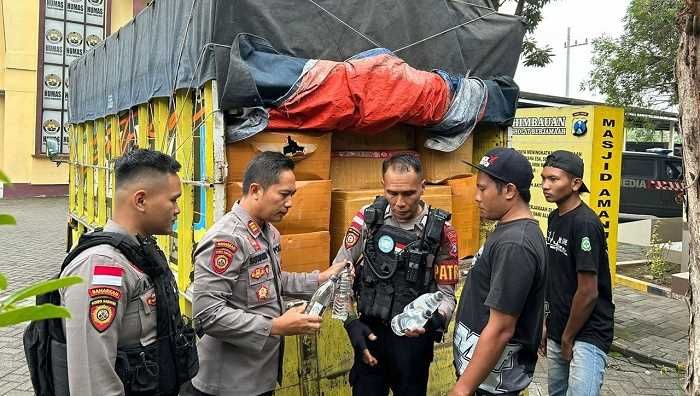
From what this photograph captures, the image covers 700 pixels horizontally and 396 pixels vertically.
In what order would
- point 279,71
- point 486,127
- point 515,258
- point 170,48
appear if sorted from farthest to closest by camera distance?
point 486,127
point 170,48
point 279,71
point 515,258

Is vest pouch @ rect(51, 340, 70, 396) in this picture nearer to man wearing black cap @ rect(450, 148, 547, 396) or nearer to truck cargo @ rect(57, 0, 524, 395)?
man wearing black cap @ rect(450, 148, 547, 396)

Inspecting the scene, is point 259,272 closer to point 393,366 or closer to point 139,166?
point 139,166

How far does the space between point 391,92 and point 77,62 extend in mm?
6550

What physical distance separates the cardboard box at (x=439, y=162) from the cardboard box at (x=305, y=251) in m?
1.01

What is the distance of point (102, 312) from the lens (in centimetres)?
170

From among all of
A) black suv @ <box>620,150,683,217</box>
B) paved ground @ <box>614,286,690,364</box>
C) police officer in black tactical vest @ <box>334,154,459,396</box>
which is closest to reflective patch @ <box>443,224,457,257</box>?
police officer in black tactical vest @ <box>334,154,459,396</box>

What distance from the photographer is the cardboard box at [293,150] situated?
10.6 ft

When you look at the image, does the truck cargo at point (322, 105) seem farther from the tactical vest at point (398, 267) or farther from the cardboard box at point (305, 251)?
the tactical vest at point (398, 267)

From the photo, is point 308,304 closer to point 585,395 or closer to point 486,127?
point 585,395

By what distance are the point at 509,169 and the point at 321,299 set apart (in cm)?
102

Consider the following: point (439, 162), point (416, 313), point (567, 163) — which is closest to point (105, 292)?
point (416, 313)

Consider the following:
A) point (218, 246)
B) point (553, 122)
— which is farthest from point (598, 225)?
point (553, 122)

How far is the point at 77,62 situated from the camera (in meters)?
8.09

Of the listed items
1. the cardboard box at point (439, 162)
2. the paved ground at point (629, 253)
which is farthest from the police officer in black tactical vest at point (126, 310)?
the paved ground at point (629, 253)
